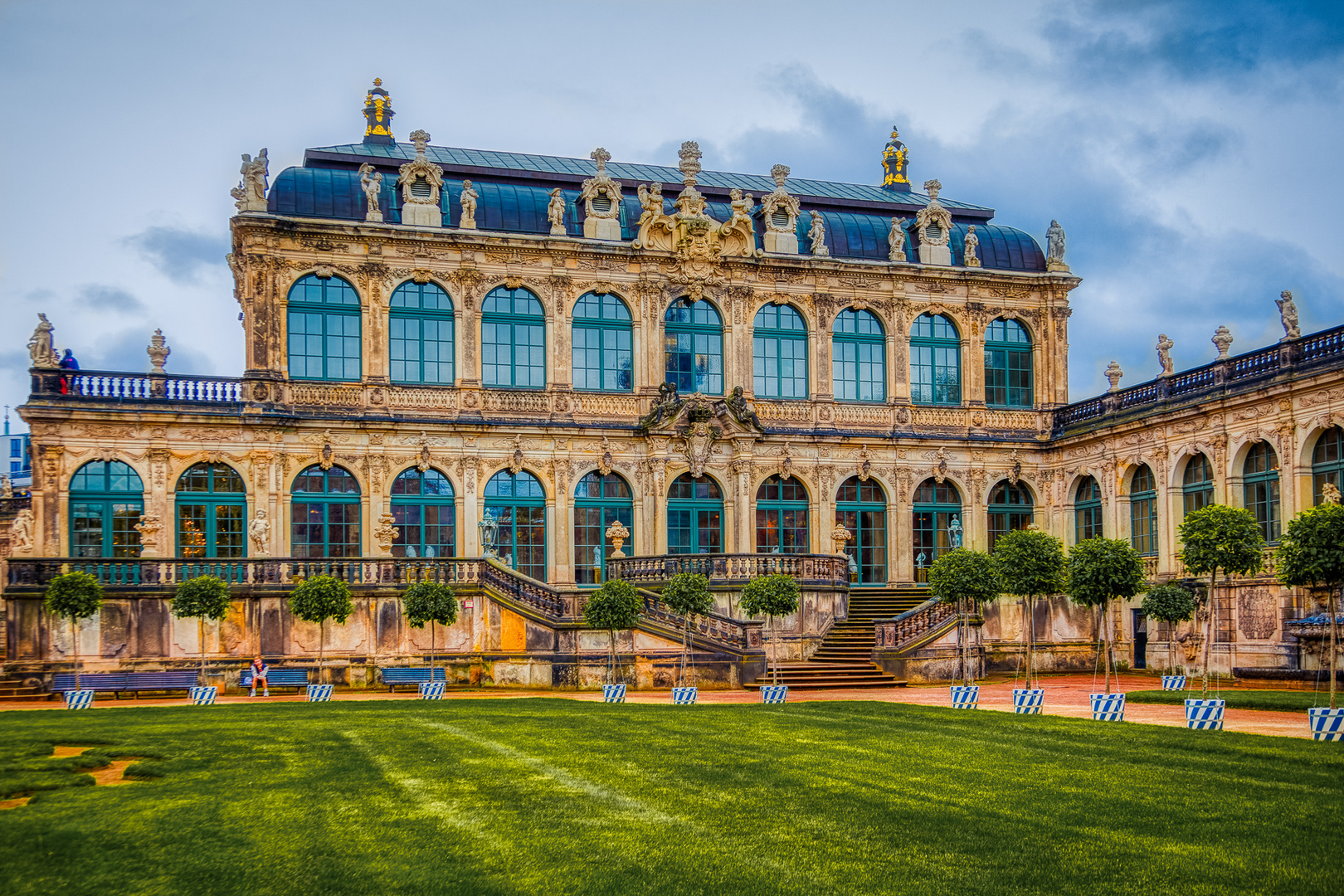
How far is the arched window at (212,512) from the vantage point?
3769 centimetres

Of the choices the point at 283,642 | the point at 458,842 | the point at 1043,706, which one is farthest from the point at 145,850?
the point at 283,642

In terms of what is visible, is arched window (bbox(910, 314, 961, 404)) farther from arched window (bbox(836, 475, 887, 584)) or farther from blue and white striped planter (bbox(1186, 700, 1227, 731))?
blue and white striped planter (bbox(1186, 700, 1227, 731))

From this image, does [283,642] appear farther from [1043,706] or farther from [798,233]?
[798,233]

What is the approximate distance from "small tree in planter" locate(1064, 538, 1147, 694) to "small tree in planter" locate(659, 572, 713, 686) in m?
8.63

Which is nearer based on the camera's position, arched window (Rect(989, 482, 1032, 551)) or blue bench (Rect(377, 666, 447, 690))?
blue bench (Rect(377, 666, 447, 690))

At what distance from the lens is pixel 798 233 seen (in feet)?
146

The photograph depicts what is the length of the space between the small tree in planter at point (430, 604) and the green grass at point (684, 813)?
11.2m

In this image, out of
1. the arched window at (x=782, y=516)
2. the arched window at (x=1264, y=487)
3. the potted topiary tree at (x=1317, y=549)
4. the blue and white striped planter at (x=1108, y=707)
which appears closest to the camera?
the potted topiary tree at (x=1317, y=549)

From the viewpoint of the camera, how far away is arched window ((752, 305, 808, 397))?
142ft

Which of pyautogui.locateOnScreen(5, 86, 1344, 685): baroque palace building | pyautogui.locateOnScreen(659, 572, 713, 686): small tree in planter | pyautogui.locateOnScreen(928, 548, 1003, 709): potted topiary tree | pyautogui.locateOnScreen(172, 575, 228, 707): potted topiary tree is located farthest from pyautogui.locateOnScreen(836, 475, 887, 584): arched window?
pyautogui.locateOnScreen(172, 575, 228, 707): potted topiary tree

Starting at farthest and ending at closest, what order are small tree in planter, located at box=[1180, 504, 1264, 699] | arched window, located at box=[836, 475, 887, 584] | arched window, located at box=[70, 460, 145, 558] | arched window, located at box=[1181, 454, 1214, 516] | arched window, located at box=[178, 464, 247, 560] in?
1. arched window, located at box=[836, 475, 887, 584]
2. arched window, located at box=[178, 464, 247, 560]
3. arched window, located at box=[70, 460, 145, 558]
4. arched window, located at box=[1181, 454, 1214, 516]
5. small tree in planter, located at box=[1180, 504, 1264, 699]

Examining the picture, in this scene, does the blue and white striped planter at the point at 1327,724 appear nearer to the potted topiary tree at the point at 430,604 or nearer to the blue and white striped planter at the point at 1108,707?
the blue and white striped planter at the point at 1108,707

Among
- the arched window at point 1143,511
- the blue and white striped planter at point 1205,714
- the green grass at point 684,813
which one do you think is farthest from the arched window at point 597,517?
the blue and white striped planter at point 1205,714

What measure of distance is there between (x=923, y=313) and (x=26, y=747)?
33.7 meters
